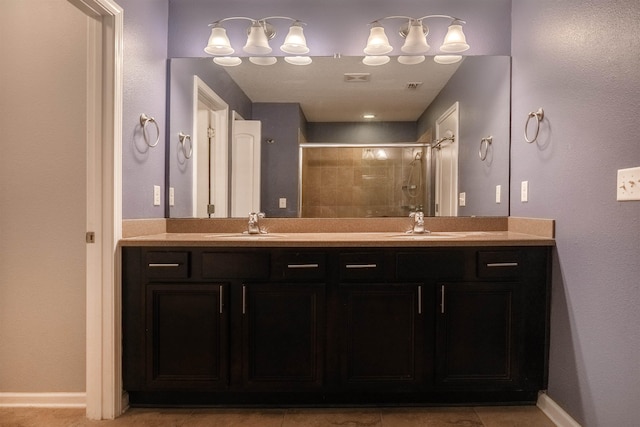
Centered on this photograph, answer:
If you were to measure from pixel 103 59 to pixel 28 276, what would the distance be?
46.0 inches

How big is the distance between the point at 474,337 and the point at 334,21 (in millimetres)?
2031

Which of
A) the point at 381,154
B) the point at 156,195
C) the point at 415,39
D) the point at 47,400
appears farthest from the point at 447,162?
the point at 47,400

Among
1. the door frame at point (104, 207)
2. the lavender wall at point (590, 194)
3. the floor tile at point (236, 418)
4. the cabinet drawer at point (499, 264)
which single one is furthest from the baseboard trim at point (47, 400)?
→ the lavender wall at point (590, 194)

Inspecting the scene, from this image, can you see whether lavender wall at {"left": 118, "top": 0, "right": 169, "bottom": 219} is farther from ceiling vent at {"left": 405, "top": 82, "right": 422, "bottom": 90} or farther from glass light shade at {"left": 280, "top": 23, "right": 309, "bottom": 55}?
ceiling vent at {"left": 405, "top": 82, "right": 422, "bottom": 90}

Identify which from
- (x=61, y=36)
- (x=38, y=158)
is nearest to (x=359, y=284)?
(x=38, y=158)

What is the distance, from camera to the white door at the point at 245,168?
2568mm

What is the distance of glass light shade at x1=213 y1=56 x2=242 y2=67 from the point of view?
2.56 metres

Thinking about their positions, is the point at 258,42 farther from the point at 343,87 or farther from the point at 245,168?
the point at 245,168

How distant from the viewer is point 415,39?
8.12 ft

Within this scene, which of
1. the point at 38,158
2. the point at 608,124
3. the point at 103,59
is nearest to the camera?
the point at 608,124

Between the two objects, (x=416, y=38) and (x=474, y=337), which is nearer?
(x=474, y=337)

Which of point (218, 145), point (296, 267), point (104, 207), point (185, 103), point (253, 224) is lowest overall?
point (296, 267)

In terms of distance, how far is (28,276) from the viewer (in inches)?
81.8

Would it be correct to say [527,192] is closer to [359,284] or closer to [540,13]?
[540,13]
